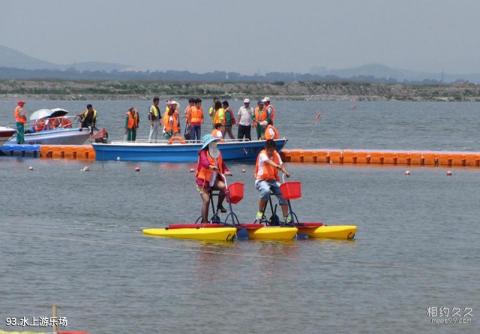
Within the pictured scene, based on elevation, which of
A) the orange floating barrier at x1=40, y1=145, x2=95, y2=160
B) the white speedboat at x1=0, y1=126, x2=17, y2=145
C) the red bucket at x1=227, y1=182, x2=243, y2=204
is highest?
the red bucket at x1=227, y1=182, x2=243, y2=204

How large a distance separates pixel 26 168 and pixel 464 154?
1358 cm

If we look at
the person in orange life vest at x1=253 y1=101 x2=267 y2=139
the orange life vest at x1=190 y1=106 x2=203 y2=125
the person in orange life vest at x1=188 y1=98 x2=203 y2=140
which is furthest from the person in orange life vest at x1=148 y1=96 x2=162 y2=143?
the person in orange life vest at x1=253 y1=101 x2=267 y2=139

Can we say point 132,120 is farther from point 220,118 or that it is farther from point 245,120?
point 245,120

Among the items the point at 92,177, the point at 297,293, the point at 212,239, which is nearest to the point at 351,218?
the point at 212,239

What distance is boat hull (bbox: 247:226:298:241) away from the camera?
23.2 m

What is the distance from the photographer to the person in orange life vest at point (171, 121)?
40031 mm

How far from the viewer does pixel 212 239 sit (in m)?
23.2

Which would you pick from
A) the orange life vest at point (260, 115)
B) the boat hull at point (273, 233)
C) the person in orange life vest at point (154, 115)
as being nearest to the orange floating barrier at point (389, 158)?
the orange life vest at point (260, 115)

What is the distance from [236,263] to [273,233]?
2046 millimetres

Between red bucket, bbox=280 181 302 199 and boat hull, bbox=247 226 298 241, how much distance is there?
59 centimetres

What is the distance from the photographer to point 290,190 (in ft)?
75.8

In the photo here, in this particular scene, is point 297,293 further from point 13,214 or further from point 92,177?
point 92,177

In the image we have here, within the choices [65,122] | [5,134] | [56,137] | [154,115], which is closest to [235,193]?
[154,115]

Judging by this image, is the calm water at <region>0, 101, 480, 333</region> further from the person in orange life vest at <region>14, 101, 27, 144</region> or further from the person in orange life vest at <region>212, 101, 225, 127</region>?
the person in orange life vest at <region>14, 101, 27, 144</region>
